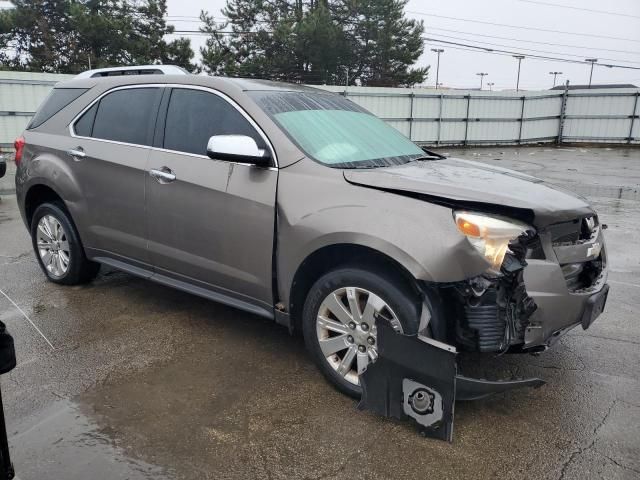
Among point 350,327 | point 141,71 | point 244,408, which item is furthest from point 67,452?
point 141,71

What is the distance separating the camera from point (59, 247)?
4.80 metres

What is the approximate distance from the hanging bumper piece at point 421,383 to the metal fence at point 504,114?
17.1 m

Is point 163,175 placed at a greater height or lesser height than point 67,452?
greater

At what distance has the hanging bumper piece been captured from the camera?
2.61m

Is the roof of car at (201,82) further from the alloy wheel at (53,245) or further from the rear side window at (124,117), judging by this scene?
the alloy wheel at (53,245)

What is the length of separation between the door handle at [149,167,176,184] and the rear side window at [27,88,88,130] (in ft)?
4.53

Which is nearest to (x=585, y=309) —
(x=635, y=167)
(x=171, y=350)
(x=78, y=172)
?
(x=171, y=350)

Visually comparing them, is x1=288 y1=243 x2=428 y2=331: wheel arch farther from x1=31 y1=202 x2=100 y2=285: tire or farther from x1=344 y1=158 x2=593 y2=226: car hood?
x1=31 y1=202 x2=100 y2=285: tire

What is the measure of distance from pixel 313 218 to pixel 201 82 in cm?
145

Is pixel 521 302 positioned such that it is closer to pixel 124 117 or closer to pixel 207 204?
pixel 207 204

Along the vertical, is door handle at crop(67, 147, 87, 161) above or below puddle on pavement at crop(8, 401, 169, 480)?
above

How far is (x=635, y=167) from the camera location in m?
15.6

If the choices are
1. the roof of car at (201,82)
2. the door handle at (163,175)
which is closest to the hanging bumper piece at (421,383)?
the door handle at (163,175)

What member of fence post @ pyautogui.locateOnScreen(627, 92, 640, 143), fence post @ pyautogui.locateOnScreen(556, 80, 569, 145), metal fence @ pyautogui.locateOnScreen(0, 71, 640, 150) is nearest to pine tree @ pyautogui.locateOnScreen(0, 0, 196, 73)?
metal fence @ pyautogui.locateOnScreen(0, 71, 640, 150)
